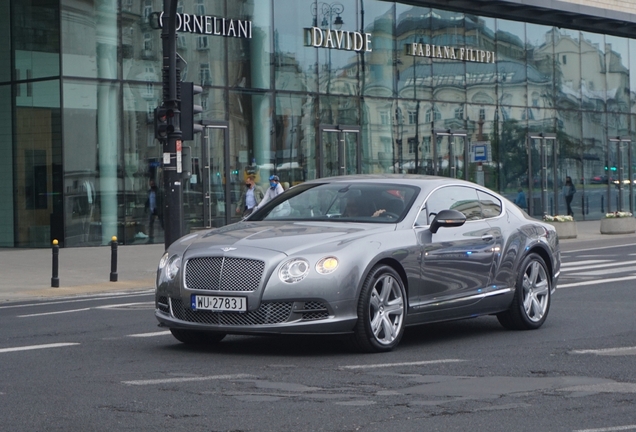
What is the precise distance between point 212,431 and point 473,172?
120 feet

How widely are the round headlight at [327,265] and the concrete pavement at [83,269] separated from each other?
29.3 feet

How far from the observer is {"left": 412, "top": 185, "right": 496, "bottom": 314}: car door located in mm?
10086

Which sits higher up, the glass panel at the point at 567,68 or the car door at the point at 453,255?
the glass panel at the point at 567,68

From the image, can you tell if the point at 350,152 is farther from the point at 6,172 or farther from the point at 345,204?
the point at 345,204

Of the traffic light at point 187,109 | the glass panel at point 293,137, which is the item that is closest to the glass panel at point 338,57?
the glass panel at point 293,137

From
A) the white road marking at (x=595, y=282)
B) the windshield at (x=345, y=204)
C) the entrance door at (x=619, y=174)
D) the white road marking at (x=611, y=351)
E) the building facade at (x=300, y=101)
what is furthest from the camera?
the entrance door at (x=619, y=174)

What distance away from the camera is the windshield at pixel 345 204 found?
10.2 meters

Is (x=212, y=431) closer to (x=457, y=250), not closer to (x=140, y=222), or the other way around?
(x=457, y=250)

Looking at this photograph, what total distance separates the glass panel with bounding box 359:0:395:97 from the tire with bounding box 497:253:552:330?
2693 cm

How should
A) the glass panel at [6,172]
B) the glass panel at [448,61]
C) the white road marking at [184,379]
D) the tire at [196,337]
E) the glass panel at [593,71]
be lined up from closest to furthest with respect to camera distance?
the white road marking at [184,379] → the tire at [196,337] → the glass panel at [6,172] → the glass panel at [448,61] → the glass panel at [593,71]

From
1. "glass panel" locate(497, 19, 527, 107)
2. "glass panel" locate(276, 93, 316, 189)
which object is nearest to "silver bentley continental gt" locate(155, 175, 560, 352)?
"glass panel" locate(276, 93, 316, 189)

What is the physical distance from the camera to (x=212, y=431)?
244 inches

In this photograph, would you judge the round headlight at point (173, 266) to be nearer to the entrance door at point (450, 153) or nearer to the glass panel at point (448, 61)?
the entrance door at point (450, 153)

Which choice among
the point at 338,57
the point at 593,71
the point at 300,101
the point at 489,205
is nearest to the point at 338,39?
the point at 338,57
